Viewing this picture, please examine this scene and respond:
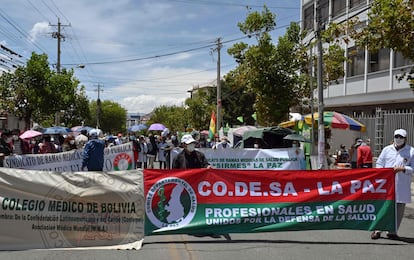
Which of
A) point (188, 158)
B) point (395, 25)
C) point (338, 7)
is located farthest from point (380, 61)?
point (188, 158)

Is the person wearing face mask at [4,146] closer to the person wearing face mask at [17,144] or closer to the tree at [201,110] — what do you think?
the person wearing face mask at [17,144]

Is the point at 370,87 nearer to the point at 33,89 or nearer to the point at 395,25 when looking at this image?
the point at 395,25

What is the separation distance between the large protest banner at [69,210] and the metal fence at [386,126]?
1636 centimetres

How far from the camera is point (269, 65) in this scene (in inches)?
883

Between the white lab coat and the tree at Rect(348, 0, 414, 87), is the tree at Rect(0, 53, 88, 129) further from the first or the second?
the white lab coat

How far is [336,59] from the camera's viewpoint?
24.4 m

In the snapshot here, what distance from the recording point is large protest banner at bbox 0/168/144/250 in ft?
22.1

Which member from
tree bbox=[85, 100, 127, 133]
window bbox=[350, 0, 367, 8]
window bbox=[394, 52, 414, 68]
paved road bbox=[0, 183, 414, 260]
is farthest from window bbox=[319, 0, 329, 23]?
tree bbox=[85, 100, 127, 133]

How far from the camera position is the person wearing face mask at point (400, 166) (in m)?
7.70

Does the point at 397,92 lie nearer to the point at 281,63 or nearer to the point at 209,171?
the point at 281,63

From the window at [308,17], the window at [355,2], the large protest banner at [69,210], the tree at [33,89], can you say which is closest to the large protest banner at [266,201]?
the large protest banner at [69,210]

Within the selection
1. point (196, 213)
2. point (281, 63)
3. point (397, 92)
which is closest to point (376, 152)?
point (397, 92)

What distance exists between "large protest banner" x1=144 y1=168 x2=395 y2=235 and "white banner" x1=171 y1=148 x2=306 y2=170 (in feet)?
21.6

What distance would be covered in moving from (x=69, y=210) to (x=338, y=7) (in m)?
28.8
